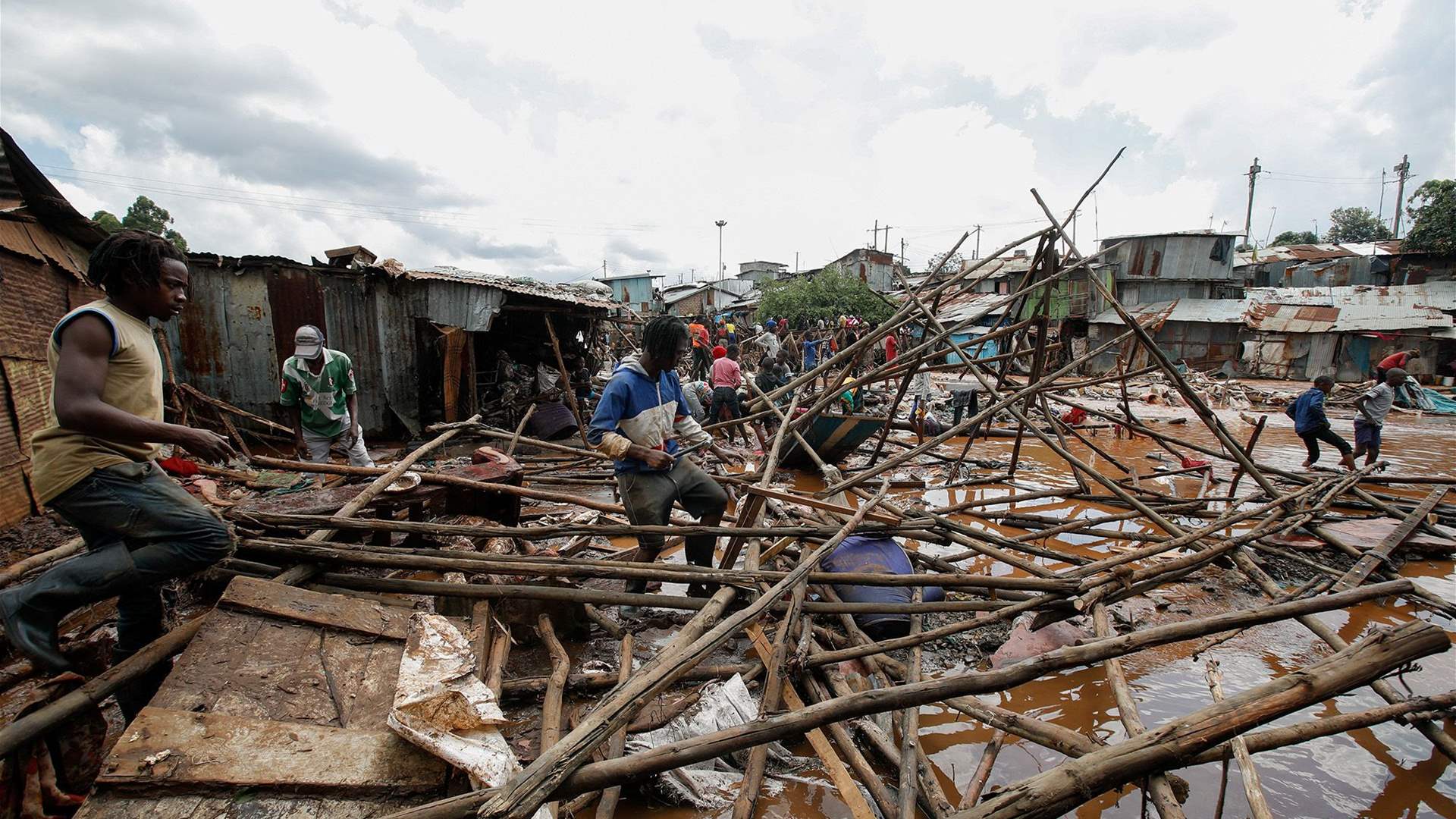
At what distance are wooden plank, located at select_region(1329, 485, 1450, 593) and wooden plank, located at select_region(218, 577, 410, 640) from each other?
475cm

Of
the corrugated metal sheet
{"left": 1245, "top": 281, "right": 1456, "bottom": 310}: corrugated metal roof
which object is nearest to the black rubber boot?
the corrugated metal sheet

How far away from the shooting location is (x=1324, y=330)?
2067 cm

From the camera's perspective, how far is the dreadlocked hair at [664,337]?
147 inches

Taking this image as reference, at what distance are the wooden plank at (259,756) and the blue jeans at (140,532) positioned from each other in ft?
1.81

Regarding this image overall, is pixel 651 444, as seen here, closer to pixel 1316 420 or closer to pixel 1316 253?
pixel 1316 420

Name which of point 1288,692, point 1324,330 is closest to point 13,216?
point 1288,692

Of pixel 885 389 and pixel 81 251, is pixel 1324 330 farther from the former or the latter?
pixel 81 251

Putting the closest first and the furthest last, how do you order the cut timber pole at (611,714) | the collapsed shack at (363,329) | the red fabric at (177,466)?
the cut timber pole at (611,714)
the red fabric at (177,466)
the collapsed shack at (363,329)

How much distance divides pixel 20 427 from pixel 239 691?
541cm

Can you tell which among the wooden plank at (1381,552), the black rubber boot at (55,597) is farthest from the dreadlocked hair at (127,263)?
the wooden plank at (1381,552)

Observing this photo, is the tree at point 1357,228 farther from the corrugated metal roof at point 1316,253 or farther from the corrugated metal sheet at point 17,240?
the corrugated metal sheet at point 17,240

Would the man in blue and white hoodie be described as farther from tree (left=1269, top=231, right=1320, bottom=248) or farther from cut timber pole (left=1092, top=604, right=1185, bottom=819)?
tree (left=1269, top=231, right=1320, bottom=248)

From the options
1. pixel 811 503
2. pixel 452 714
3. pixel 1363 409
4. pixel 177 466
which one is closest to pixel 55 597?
pixel 452 714

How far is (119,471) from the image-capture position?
2188 millimetres
